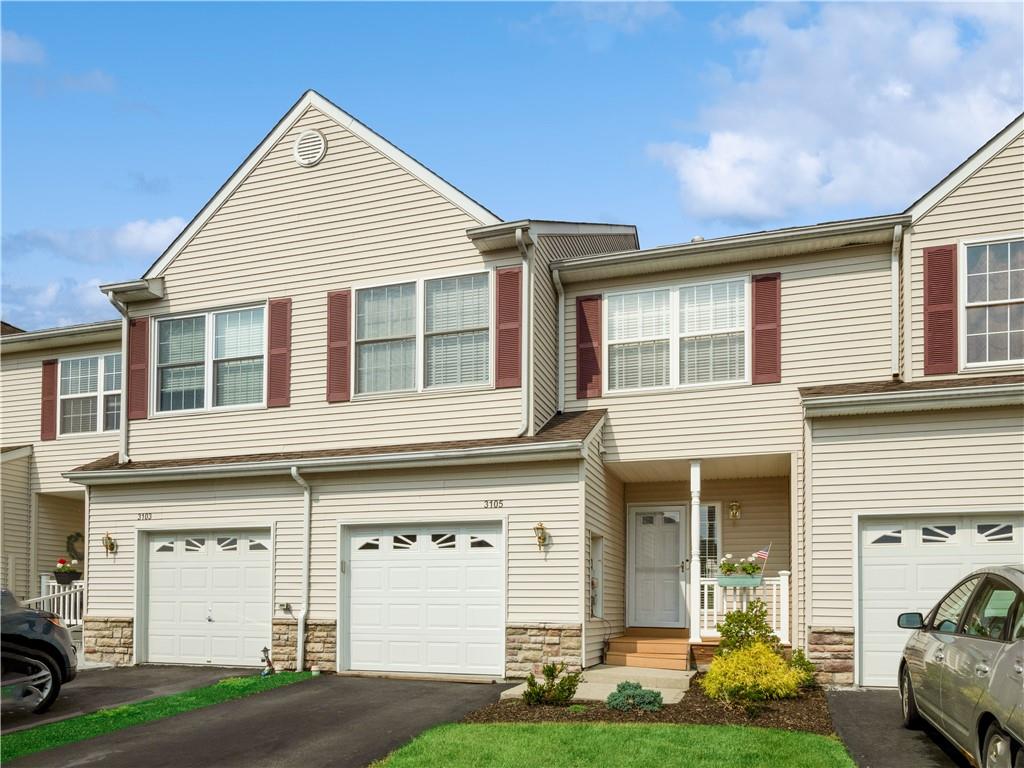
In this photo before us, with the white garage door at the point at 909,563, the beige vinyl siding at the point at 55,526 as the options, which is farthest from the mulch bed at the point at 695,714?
the beige vinyl siding at the point at 55,526

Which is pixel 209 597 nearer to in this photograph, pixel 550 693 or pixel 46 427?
pixel 46 427

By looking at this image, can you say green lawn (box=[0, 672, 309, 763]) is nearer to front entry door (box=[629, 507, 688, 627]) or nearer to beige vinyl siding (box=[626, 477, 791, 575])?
front entry door (box=[629, 507, 688, 627])

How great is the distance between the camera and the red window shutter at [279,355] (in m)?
16.4

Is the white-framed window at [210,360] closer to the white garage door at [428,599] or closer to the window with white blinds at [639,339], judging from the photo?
the white garage door at [428,599]

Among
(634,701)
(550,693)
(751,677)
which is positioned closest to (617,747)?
(634,701)

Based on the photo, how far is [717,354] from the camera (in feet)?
49.1

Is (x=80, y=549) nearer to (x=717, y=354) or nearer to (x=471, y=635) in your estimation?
(x=471, y=635)

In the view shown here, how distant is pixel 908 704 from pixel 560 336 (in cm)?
794

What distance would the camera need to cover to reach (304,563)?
51.1 feet

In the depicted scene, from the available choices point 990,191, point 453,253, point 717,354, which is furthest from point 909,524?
point 453,253

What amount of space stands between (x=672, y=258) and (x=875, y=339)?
10.2 ft

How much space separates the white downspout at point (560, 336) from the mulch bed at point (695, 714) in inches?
213

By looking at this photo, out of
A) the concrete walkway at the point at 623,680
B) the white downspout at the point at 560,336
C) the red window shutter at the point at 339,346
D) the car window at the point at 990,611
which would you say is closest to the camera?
the car window at the point at 990,611

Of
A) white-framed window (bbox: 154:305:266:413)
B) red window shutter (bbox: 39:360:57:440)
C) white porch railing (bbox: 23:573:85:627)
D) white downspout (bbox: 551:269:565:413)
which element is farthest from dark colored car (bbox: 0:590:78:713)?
red window shutter (bbox: 39:360:57:440)
